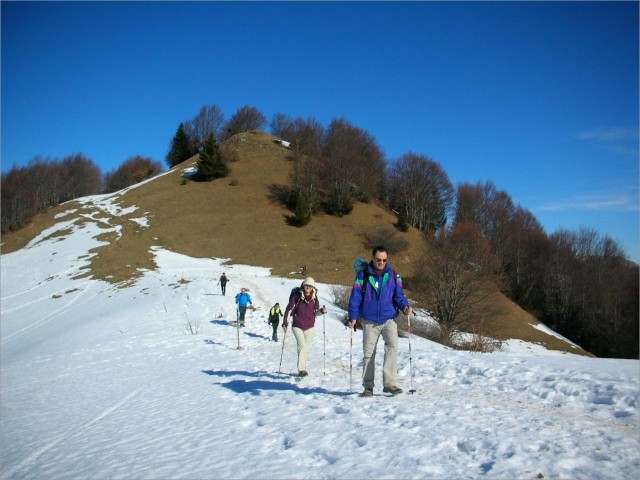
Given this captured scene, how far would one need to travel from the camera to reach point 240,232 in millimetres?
51250

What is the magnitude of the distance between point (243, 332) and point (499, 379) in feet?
35.9

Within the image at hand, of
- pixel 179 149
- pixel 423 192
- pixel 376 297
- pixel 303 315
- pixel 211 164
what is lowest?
pixel 303 315

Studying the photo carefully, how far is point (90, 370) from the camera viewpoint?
11.6 metres

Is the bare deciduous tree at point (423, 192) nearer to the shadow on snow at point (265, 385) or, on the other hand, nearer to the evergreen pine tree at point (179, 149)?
the evergreen pine tree at point (179, 149)

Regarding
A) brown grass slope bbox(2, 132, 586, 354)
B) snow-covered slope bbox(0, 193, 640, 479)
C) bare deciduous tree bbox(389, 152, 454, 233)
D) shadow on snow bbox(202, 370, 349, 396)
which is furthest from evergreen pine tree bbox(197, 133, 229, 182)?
shadow on snow bbox(202, 370, 349, 396)

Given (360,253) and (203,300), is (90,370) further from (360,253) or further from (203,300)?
(360,253)

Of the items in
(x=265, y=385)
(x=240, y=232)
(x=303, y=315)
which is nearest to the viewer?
(x=265, y=385)

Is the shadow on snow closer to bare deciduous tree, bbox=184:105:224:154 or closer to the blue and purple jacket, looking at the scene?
the blue and purple jacket

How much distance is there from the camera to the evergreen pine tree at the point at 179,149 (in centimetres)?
8488

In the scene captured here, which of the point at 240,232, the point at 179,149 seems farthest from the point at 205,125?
the point at 240,232

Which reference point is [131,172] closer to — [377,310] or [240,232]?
[240,232]

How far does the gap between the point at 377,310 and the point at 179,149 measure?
3434 inches

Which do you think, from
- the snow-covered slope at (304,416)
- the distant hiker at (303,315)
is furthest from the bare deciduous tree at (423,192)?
the distant hiker at (303,315)

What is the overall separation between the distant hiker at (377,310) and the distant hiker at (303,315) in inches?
88.4
